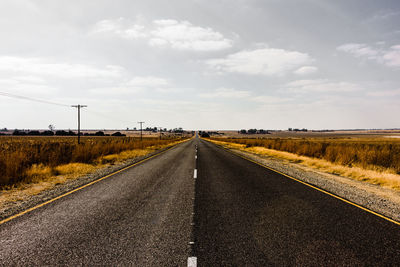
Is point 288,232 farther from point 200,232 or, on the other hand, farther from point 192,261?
point 192,261

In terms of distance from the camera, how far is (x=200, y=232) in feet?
12.3

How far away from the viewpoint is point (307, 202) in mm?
5602

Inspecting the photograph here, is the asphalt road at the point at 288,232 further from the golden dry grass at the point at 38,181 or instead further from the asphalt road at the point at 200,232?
the golden dry grass at the point at 38,181

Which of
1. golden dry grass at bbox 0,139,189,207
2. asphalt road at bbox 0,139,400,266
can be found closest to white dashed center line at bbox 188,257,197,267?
asphalt road at bbox 0,139,400,266

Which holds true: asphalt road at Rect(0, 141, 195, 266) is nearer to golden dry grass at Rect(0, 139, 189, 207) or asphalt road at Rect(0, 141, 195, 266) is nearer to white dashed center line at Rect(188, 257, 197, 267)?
white dashed center line at Rect(188, 257, 197, 267)

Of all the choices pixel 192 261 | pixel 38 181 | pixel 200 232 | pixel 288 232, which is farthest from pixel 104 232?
pixel 38 181

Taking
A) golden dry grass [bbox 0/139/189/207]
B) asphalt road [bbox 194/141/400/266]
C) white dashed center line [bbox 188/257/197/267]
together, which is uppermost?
white dashed center line [bbox 188/257/197/267]

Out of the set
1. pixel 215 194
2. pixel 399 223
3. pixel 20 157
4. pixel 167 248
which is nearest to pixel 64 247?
pixel 167 248

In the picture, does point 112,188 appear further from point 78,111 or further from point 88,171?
point 78,111

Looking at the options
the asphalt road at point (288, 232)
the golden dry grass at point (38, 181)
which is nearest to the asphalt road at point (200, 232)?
the asphalt road at point (288, 232)

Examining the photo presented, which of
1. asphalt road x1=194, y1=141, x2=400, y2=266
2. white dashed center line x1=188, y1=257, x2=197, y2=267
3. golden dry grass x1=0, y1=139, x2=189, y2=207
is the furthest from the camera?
golden dry grass x1=0, y1=139, x2=189, y2=207

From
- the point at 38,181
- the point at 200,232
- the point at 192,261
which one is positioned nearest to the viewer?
the point at 192,261

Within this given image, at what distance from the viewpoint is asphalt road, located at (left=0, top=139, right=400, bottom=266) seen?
2.98 metres

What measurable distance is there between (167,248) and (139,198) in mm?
2943
